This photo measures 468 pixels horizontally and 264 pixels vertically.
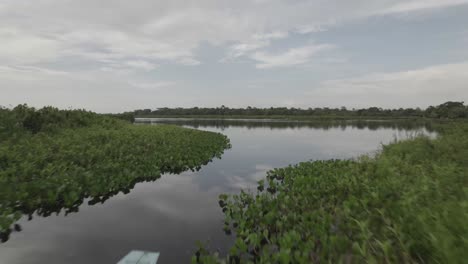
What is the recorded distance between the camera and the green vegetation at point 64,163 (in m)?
6.71

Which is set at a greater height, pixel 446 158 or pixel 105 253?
pixel 446 158

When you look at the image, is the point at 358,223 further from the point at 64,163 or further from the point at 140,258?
the point at 64,163

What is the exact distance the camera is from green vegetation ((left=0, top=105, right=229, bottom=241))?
671 centimetres

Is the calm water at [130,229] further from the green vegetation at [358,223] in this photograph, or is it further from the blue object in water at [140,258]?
the green vegetation at [358,223]

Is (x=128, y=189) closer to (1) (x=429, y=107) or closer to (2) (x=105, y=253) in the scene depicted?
(2) (x=105, y=253)

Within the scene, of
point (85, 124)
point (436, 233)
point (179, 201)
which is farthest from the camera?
point (85, 124)

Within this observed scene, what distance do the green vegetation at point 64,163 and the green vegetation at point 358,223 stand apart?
151 inches

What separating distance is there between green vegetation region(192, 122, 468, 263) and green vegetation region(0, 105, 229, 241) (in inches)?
151

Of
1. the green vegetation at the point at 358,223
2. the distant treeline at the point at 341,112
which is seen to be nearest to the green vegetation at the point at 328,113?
the distant treeline at the point at 341,112

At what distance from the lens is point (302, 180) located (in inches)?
343

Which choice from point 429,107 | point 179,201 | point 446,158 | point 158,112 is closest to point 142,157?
point 179,201

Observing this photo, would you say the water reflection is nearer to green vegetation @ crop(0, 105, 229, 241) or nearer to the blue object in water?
green vegetation @ crop(0, 105, 229, 241)

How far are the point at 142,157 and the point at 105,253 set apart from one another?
22.6ft

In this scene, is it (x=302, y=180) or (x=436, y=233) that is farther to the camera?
(x=302, y=180)
